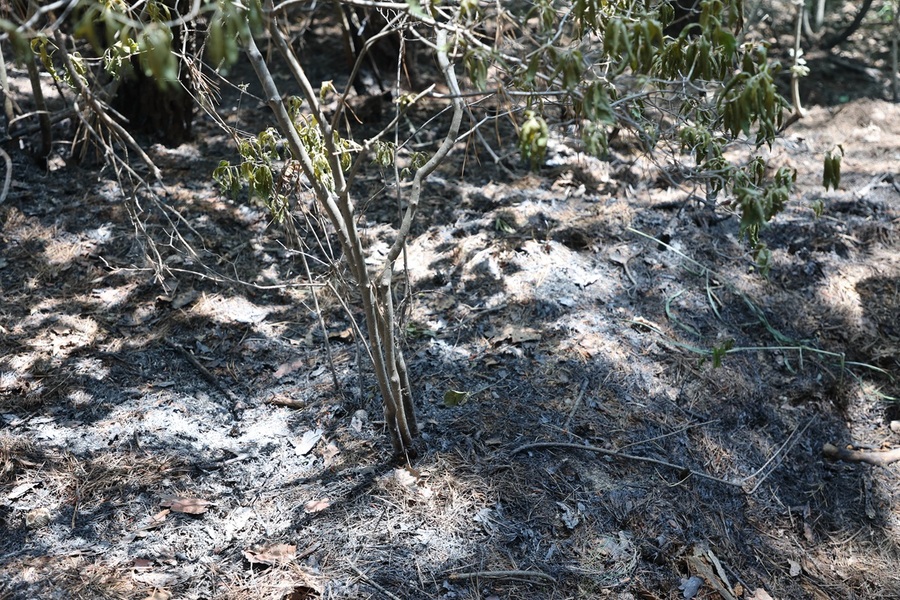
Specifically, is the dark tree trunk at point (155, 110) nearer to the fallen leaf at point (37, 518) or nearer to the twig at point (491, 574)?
the fallen leaf at point (37, 518)

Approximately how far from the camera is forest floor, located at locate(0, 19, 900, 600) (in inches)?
111

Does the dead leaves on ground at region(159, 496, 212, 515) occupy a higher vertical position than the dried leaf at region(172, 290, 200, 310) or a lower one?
lower

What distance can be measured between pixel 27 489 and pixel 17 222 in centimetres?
238

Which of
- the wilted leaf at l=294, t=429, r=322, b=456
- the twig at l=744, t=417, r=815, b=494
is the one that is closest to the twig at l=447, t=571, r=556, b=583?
the wilted leaf at l=294, t=429, r=322, b=456

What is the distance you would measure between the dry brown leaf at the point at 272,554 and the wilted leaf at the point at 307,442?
549 millimetres

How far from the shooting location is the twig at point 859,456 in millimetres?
3744

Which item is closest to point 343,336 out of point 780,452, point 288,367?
point 288,367

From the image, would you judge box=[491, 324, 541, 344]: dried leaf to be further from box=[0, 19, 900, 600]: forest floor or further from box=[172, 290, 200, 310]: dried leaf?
box=[172, 290, 200, 310]: dried leaf

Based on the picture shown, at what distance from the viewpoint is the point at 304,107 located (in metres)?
6.01

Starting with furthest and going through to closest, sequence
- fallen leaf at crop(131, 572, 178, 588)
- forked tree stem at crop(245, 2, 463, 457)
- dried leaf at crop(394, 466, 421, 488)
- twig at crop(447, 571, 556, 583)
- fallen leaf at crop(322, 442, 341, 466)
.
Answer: fallen leaf at crop(322, 442, 341, 466) < dried leaf at crop(394, 466, 421, 488) < twig at crop(447, 571, 556, 583) < fallen leaf at crop(131, 572, 178, 588) < forked tree stem at crop(245, 2, 463, 457)

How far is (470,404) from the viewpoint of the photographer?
352 centimetres

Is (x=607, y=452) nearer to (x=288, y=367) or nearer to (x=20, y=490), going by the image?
(x=288, y=367)

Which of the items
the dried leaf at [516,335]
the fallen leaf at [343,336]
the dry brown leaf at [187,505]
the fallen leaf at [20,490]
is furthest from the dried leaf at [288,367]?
the fallen leaf at [20,490]

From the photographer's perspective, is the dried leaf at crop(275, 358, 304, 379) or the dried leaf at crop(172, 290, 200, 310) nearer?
the dried leaf at crop(275, 358, 304, 379)
